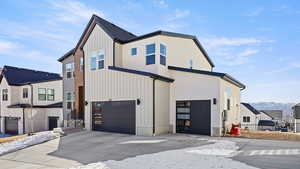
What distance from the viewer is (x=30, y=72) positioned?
28.5 metres

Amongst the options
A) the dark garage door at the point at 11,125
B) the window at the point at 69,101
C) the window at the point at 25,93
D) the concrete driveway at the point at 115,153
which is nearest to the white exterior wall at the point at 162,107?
the concrete driveway at the point at 115,153

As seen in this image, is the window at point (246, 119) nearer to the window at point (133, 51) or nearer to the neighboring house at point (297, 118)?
the neighboring house at point (297, 118)

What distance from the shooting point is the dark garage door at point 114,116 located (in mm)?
13080

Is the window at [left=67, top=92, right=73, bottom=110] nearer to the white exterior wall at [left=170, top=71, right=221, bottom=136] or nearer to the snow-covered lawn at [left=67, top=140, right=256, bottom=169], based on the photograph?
the white exterior wall at [left=170, top=71, right=221, bottom=136]

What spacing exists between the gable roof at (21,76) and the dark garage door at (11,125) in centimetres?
469

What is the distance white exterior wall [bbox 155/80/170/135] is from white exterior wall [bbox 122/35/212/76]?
1077 millimetres

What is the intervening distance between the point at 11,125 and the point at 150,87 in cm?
2255

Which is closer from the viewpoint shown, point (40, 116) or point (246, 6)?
point (246, 6)

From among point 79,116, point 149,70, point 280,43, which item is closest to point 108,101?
point 149,70

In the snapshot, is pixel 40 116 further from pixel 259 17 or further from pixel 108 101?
pixel 259 17

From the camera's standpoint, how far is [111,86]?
13.9 m

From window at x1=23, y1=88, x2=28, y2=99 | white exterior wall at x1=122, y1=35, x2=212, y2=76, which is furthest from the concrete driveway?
window at x1=23, y1=88, x2=28, y2=99

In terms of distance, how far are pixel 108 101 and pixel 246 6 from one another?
450 inches

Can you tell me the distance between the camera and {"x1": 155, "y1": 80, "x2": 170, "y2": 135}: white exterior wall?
40.6ft
